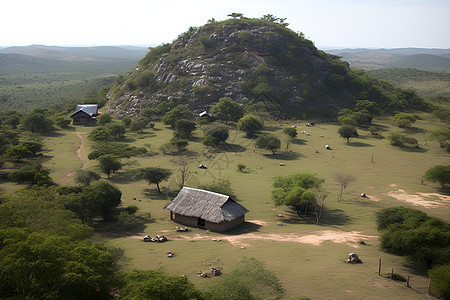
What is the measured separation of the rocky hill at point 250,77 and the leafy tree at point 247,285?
250 feet

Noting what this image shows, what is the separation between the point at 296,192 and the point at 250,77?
2944 inches

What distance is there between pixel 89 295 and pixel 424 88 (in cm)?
21540

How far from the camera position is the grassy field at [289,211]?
968 inches

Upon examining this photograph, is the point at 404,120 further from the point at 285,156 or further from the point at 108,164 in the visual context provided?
the point at 108,164

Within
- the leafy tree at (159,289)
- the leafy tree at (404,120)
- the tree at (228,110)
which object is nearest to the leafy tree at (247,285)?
the leafy tree at (159,289)

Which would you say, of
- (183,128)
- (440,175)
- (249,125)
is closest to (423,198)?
(440,175)

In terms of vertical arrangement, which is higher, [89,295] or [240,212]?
[89,295]

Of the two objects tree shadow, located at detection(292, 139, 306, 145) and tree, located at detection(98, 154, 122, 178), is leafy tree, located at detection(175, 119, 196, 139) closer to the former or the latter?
tree shadow, located at detection(292, 139, 306, 145)

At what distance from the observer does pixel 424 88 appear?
638 feet

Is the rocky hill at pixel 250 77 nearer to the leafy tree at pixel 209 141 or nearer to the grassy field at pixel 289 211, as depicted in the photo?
the grassy field at pixel 289 211

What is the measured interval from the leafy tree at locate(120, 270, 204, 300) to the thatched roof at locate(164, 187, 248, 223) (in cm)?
1605

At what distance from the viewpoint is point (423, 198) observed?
144ft

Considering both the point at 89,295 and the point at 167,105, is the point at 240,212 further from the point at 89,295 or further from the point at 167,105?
the point at 167,105

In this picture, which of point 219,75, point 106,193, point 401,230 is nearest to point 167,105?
point 219,75
